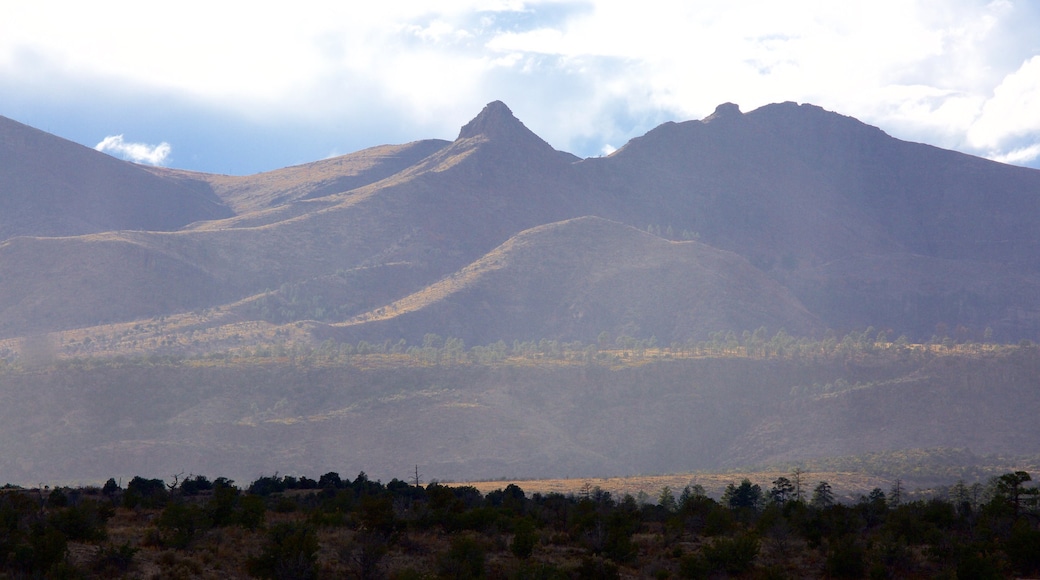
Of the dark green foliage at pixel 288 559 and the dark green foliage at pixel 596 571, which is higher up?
the dark green foliage at pixel 288 559

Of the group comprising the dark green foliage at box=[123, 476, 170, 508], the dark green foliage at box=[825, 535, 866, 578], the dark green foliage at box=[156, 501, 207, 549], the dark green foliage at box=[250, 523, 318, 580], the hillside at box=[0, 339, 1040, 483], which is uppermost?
the hillside at box=[0, 339, 1040, 483]

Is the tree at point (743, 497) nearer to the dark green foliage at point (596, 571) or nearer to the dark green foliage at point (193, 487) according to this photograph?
the dark green foliage at point (193, 487)

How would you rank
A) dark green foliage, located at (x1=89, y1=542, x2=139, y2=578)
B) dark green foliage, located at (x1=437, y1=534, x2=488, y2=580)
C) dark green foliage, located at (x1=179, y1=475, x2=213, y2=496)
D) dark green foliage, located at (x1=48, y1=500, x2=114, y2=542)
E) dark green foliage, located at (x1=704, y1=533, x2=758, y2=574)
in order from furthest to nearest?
dark green foliage, located at (x1=179, y1=475, x2=213, y2=496)
dark green foliage, located at (x1=704, y1=533, x2=758, y2=574)
dark green foliage, located at (x1=48, y1=500, x2=114, y2=542)
dark green foliage, located at (x1=437, y1=534, x2=488, y2=580)
dark green foliage, located at (x1=89, y1=542, x2=139, y2=578)

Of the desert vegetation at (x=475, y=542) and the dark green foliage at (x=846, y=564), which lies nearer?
the desert vegetation at (x=475, y=542)

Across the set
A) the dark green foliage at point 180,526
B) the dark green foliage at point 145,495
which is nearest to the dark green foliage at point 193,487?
the dark green foliage at point 145,495

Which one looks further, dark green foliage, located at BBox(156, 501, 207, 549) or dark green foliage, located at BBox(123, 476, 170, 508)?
dark green foliage, located at BBox(123, 476, 170, 508)

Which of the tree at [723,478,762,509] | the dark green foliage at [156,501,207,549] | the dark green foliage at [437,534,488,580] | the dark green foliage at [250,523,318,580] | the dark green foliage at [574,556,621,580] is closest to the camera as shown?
the dark green foliage at [250,523,318,580]

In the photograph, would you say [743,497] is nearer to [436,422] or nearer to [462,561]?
[462,561]

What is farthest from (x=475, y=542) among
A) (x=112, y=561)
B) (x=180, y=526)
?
(x=112, y=561)

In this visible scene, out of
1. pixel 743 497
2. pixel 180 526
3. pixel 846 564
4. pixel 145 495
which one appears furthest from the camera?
pixel 743 497

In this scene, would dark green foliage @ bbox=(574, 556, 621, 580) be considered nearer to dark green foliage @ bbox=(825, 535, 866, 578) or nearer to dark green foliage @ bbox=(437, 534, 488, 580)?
dark green foliage @ bbox=(437, 534, 488, 580)

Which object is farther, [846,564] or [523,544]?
[523,544]

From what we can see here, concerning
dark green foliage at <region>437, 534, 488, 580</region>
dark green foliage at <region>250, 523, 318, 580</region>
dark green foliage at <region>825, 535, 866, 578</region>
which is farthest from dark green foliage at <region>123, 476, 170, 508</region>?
dark green foliage at <region>825, 535, 866, 578</region>

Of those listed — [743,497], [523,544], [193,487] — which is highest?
[193,487]
